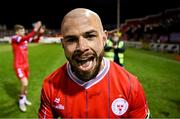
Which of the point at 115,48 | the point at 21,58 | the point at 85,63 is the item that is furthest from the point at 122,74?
the point at 115,48

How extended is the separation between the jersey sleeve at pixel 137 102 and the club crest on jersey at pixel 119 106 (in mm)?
55

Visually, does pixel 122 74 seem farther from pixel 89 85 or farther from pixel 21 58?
pixel 21 58

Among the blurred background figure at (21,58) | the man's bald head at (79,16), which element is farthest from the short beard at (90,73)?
the blurred background figure at (21,58)

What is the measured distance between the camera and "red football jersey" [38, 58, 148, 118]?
2.74 metres

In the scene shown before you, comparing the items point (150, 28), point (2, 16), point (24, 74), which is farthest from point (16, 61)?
point (2, 16)

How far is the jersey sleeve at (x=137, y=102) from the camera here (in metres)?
2.73

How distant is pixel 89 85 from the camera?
109 inches

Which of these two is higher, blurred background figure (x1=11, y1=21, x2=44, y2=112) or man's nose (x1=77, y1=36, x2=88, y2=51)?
man's nose (x1=77, y1=36, x2=88, y2=51)

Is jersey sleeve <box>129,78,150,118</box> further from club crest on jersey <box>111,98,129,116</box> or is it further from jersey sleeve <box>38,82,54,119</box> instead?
jersey sleeve <box>38,82,54,119</box>

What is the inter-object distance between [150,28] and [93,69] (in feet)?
156

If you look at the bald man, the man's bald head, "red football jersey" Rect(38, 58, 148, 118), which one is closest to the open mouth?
the bald man

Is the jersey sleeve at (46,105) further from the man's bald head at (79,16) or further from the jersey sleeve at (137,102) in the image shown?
the jersey sleeve at (137,102)

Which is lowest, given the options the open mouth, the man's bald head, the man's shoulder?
the man's shoulder

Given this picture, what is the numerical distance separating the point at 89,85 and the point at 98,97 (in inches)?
4.9
